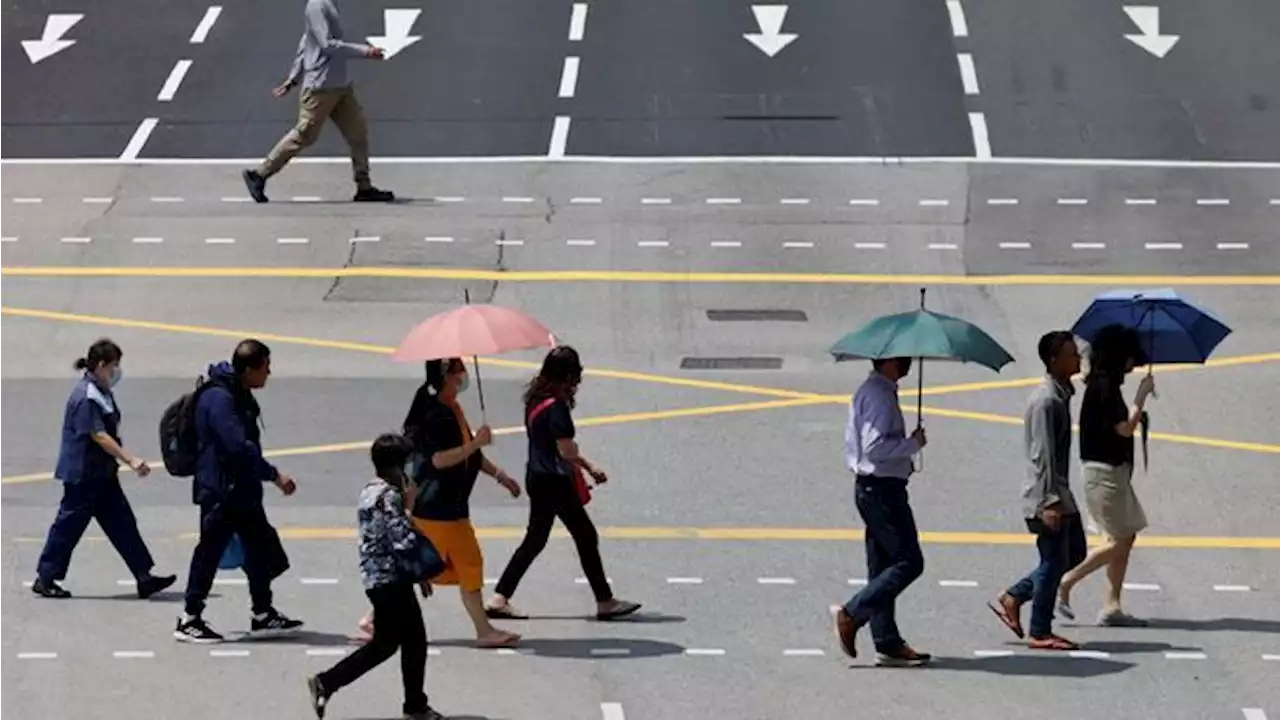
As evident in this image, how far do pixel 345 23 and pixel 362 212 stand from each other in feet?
18.8

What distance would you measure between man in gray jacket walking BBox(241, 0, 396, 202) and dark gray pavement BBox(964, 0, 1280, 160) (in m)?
6.13

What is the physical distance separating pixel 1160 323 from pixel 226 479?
16.1 feet

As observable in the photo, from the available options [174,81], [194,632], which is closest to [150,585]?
[194,632]

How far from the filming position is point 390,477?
43.2ft

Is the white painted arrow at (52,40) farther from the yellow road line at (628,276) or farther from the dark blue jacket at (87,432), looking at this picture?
the dark blue jacket at (87,432)

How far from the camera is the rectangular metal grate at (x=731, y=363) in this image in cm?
2147

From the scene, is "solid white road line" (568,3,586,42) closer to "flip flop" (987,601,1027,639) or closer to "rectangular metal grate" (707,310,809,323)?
"rectangular metal grate" (707,310,809,323)

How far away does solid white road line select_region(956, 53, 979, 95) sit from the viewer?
96.0 ft

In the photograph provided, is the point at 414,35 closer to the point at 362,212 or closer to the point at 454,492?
the point at 362,212

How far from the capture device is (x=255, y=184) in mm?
25922

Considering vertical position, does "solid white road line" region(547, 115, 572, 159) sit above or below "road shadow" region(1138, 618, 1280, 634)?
below

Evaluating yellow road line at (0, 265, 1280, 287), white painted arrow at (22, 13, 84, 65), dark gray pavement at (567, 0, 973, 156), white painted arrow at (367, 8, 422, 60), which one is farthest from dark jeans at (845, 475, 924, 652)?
white painted arrow at (22, 13, 84, 65)

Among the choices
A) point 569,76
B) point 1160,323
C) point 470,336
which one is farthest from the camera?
point 569,76

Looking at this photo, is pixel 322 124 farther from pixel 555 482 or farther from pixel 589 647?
pixel 589 647
